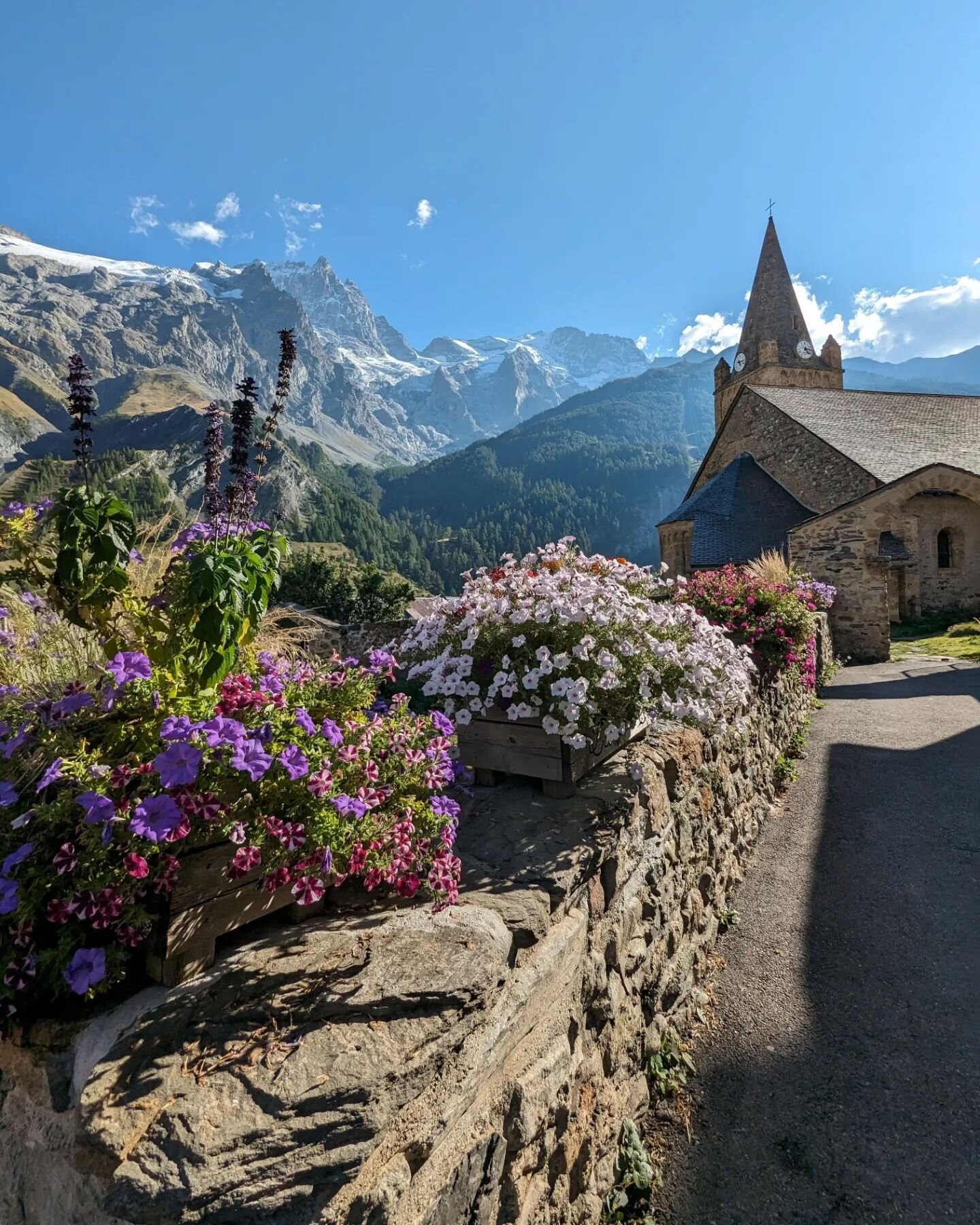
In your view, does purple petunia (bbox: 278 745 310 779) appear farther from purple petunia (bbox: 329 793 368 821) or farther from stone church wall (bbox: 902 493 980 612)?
stone church wall (bbox: 902 493 980 612)

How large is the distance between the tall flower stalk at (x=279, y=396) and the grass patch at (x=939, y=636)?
1562 centimetres

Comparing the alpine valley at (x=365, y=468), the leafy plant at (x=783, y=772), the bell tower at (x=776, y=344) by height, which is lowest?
the leafy plant at (x=783, y=772)

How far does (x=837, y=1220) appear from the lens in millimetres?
2354

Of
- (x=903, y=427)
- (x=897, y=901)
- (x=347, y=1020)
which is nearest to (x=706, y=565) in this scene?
(x=903, y=427)

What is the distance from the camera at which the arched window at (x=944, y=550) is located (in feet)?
66.8

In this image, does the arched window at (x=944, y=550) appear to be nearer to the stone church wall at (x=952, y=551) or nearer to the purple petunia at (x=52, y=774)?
the stone church wall at (x=952, y=551)

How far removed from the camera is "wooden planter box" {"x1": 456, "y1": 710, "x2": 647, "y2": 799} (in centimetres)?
277

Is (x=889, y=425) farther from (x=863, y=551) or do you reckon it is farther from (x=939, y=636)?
(x=863, y=551)

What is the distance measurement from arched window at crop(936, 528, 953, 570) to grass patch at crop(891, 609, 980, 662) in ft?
5.28

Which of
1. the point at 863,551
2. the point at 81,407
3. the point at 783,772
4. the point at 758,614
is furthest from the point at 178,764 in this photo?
the point at 863,551

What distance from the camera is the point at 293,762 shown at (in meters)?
1.47

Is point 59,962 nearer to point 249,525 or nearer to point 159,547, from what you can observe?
A: point 249,525

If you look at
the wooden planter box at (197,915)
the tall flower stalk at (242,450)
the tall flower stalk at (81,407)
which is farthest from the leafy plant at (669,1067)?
the tall flower stalk at (81,407)

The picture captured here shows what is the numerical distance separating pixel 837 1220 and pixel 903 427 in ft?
86.4
